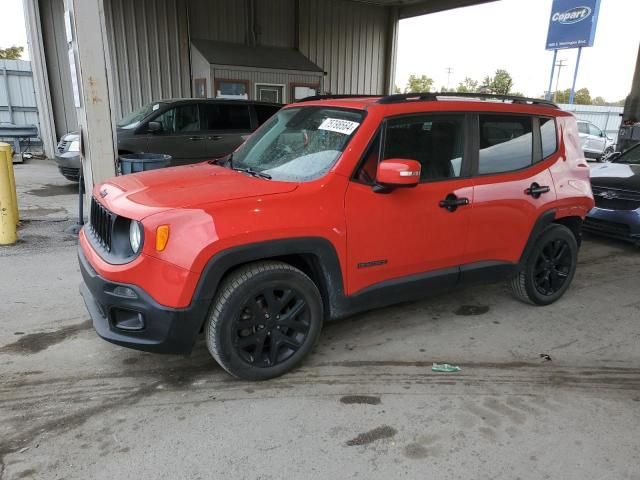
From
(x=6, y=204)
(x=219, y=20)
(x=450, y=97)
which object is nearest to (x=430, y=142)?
(x=450, y=97)

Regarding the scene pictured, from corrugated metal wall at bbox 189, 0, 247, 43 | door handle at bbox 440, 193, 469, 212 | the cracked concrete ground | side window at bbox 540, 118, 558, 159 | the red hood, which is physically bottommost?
the cracked concrete ground

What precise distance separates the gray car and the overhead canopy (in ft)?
26.7

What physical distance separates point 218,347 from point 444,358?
5.47 feet

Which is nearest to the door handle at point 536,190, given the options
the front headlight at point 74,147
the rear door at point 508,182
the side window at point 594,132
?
the rear door at point 508,182

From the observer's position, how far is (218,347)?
2.87 meters

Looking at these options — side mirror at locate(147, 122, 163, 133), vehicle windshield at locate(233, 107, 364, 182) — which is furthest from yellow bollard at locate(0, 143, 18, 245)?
vehicle windshield at locate(233, 107, 364, 182)

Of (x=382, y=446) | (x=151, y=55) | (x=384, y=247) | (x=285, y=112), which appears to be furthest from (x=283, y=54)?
(x=382, y=446)

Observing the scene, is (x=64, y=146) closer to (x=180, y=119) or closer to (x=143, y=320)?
(x=180, y=119)

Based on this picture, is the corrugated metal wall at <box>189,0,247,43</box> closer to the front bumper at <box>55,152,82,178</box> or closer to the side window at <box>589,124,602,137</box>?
the front bumper at <box>55,152,82,178</box>

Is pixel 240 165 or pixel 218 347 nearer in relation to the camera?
pixel 218 347

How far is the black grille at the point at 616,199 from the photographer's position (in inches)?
241

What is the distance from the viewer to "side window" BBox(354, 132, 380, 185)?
316 centimetres

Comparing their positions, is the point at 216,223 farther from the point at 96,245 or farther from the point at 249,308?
the point at 96,245

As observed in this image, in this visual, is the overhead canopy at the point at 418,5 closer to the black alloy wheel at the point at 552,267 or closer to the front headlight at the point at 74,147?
the front headlight at the point at 74,147
